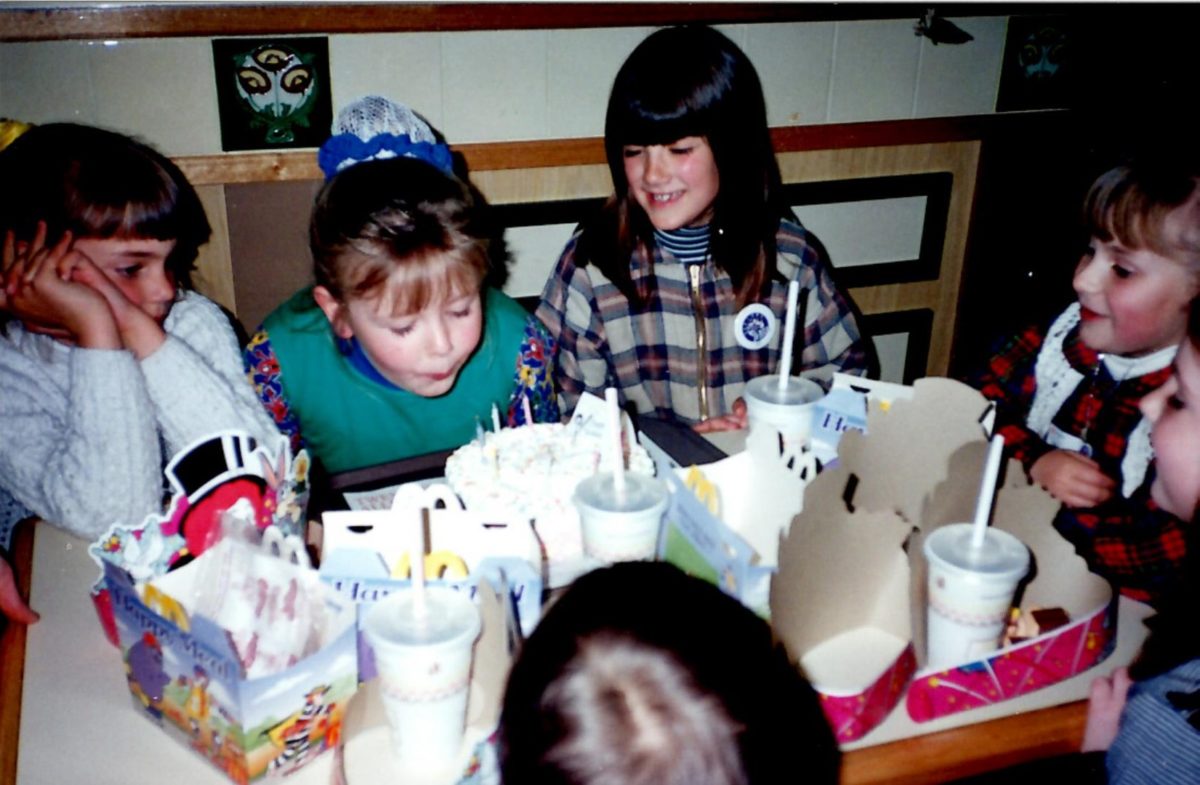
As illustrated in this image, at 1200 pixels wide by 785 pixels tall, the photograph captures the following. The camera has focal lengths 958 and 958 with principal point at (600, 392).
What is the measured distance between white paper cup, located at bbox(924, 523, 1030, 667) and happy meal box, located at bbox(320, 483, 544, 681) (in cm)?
41

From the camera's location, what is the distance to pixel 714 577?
3.30 ft

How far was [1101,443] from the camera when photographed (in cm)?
163

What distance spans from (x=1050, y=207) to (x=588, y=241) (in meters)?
1.60

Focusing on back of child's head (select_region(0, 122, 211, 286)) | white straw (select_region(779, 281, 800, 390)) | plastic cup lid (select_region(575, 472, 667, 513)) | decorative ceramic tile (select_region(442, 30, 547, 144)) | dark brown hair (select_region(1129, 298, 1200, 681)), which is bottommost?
dark brown hair (select_region(1129, 298, 1200, 681))

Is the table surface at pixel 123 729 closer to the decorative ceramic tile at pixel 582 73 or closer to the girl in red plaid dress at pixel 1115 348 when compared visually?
the girl in red plaid dress at pixel 1115 348

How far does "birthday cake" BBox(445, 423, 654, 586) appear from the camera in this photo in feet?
3.56

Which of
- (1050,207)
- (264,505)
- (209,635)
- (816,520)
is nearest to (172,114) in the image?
(264,505)

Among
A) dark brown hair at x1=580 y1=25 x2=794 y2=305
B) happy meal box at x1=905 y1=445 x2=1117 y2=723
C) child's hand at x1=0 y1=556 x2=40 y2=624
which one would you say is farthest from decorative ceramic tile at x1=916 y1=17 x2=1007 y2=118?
child's hand at x1=0 y1=556 x2=40 y2=624

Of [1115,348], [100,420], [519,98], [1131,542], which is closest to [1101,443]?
[1115,348]

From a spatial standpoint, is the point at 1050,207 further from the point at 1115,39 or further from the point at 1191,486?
the point at 1191,486

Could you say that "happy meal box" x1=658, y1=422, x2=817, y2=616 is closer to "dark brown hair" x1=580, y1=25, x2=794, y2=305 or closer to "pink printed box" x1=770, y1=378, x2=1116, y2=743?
"pink printed box" x1=770, y1=378, x2=1116, y2=743

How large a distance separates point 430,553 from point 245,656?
0.20m

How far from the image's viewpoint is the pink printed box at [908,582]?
3.19 feet

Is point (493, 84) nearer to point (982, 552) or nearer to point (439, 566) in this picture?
point (439, 566)
